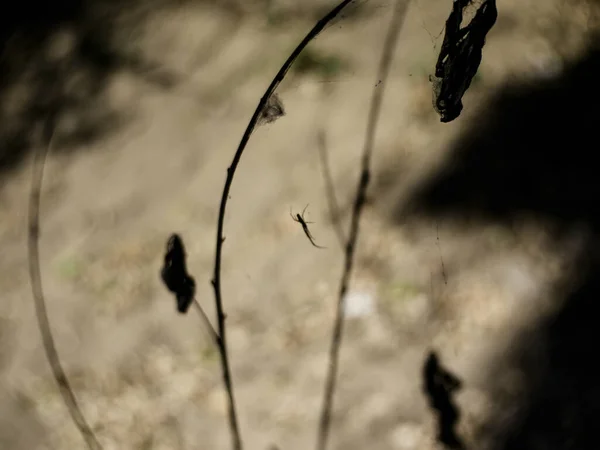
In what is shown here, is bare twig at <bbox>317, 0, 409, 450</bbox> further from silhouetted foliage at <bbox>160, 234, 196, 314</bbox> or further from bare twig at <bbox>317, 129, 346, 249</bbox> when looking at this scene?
silhouetted foliage at <bbox>160, 234, 196, 314</bbox>

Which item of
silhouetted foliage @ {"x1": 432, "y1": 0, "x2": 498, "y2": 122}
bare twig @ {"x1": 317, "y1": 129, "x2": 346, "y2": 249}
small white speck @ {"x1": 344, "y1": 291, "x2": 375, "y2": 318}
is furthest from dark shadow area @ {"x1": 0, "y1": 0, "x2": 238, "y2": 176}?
silhouetted foliage @ {"x1": 432, "y1": 0, "x2": 498, "y2": 122}

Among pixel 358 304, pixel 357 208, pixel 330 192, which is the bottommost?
pixel 358 304

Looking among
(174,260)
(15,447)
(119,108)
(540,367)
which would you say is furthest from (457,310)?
(119,108)

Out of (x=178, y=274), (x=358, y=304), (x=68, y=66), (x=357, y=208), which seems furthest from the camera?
(x=68, y=66)

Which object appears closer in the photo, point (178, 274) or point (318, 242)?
point (178, 274)

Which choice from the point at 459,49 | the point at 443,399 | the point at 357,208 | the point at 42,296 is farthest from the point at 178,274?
the point at 42,296

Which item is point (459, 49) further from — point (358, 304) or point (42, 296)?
point (42, 296)

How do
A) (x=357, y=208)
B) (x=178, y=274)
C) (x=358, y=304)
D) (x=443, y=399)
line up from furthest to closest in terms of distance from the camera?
(x=357, y=208) < (x=358, y=304) < (x=443, y=399) < (x=178, y=274)

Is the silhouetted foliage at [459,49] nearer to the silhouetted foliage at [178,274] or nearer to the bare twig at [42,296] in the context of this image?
the silhouetted foliage at [178,274]
